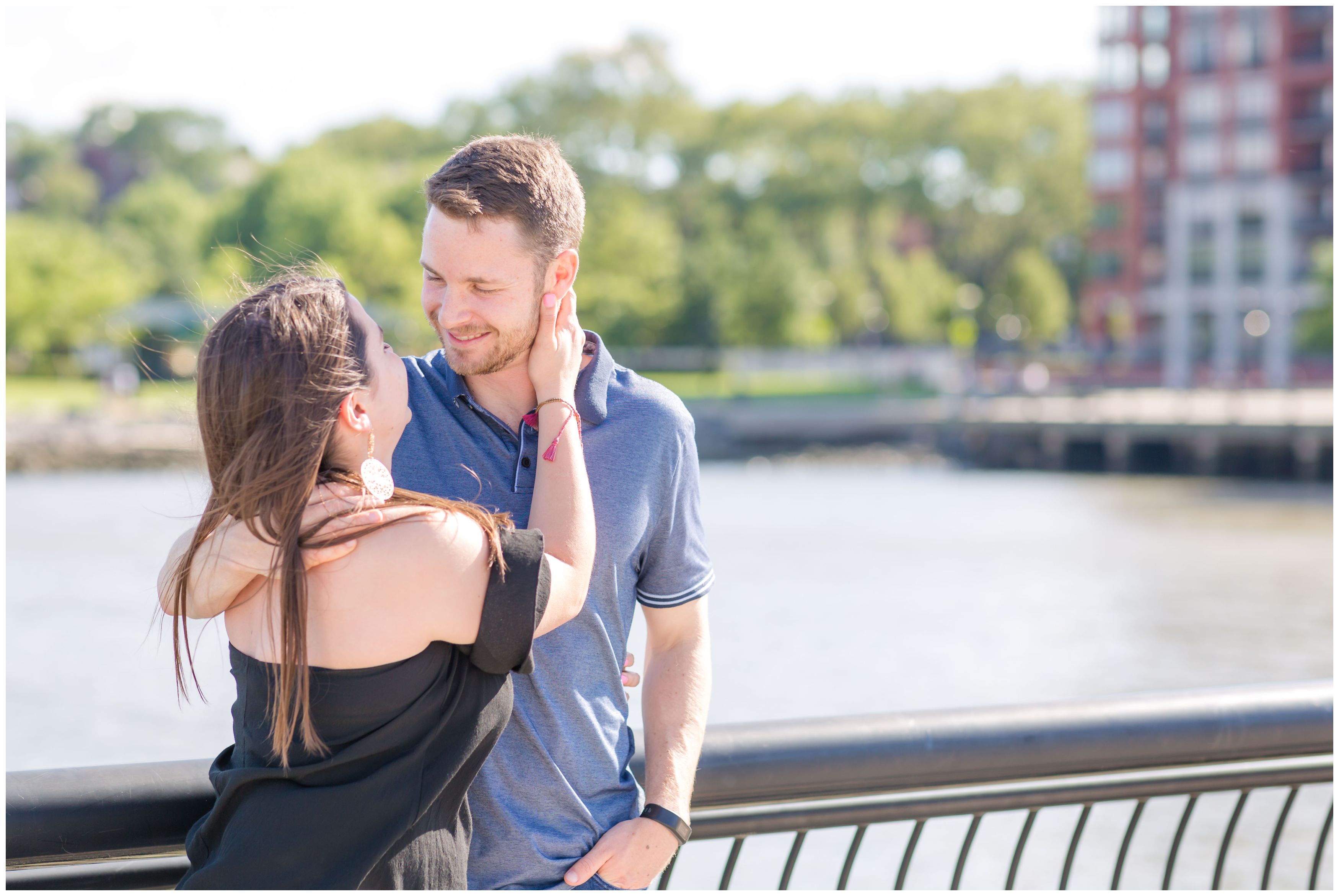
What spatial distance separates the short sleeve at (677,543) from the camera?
7.64ft

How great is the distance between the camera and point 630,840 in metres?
2.24

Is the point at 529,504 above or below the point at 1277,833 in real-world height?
above

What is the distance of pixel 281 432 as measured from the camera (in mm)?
1815

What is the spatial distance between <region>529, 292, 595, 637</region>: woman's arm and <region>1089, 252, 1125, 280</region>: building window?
237 feet

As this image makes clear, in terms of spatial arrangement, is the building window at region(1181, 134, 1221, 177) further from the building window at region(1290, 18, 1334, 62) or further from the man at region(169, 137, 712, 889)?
the man at region(169, 137, 712, 889)

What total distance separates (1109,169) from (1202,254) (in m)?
7.02

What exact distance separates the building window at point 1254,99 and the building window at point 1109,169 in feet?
21.3

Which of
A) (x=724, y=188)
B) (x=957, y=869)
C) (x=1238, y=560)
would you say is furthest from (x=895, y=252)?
(x=957, y=869)

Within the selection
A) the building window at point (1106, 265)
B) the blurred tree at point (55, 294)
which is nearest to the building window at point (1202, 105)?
the building window at point (1106, 265)

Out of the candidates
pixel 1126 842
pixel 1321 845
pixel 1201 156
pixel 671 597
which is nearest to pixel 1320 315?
pixel 1201 156

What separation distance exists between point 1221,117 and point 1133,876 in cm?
5945

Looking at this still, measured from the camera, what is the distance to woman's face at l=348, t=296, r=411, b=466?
1.92 m

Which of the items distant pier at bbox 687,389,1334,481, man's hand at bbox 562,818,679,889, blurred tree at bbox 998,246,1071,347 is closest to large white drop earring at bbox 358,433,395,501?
man's hand at bbox 562,818,679,889

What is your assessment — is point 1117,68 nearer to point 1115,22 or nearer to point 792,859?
point 1115,22
